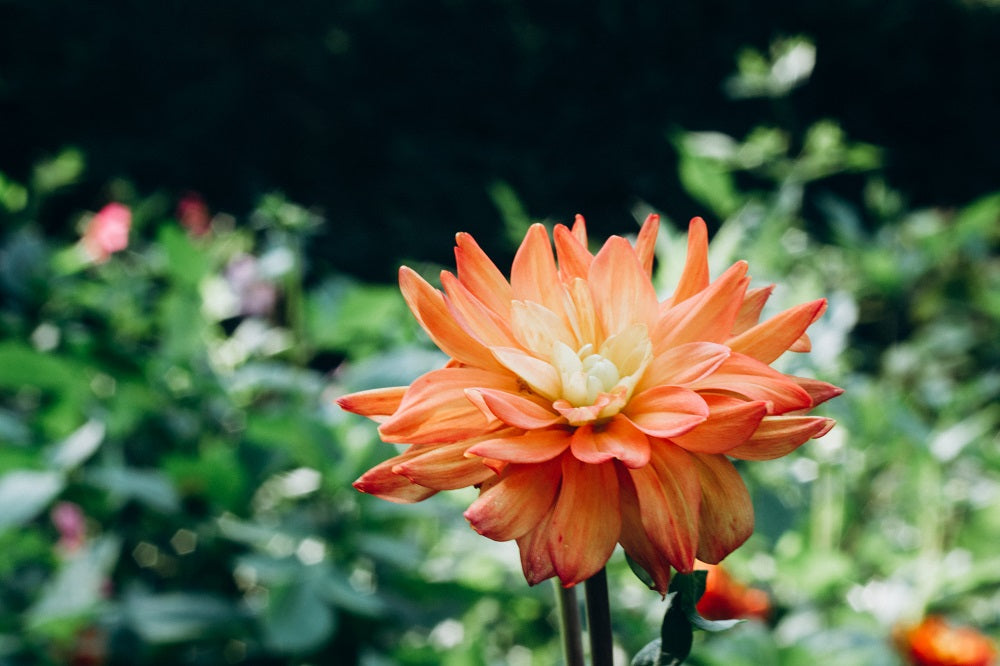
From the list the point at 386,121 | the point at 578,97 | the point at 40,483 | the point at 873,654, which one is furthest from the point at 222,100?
the point at 873,654

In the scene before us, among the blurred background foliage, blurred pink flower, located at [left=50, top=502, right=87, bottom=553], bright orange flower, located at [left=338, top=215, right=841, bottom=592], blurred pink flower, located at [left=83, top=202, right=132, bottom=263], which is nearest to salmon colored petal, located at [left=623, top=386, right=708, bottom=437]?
bright orange flower, located at [left=338, top=215, right=841, bottom=592]

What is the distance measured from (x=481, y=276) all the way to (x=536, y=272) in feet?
0.08

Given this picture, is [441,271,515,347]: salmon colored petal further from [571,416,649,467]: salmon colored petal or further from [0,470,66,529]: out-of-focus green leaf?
[0,470,66,529]: out-of-focus green leaf

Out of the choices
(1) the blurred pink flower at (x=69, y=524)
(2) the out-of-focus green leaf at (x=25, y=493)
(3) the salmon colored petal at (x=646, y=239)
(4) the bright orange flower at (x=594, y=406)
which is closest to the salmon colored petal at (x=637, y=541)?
(4) the bright orange flower at (x=594, y=406)

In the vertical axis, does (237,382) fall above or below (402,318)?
below

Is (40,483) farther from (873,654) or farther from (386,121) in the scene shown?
(386,121)

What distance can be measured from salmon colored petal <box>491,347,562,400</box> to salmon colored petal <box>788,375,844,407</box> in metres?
0.09

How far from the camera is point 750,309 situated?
35cm

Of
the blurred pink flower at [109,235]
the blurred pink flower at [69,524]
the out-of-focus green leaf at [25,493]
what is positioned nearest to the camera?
the out-of-focus green leaf at [25,493]

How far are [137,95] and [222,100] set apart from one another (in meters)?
0.39

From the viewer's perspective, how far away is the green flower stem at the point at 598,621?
0.28 m

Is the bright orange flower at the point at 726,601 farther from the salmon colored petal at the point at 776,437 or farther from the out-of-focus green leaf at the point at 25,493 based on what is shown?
the out-of-focus green leaf at the point at 25,493

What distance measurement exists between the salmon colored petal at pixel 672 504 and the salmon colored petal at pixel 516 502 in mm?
31

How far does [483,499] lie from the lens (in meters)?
0.28
